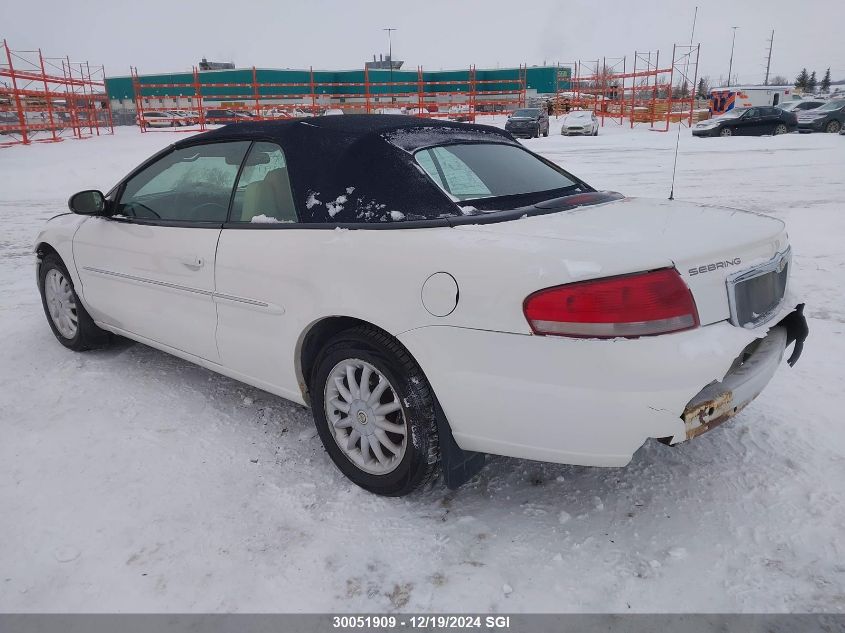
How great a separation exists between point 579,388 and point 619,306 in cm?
29

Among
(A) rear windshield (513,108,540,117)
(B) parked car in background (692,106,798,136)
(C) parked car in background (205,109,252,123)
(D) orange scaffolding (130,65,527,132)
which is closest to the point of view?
(B) parked car in background (692,106,798,136)

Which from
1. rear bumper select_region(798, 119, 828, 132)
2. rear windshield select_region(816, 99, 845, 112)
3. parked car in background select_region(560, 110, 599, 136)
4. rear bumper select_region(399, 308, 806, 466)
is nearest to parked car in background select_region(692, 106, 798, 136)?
rear bumper select_region(798, 119, 828, 132)

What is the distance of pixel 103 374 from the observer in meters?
3.74

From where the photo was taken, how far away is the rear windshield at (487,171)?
2.53 m

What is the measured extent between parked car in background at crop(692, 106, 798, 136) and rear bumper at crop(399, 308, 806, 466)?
24832mm

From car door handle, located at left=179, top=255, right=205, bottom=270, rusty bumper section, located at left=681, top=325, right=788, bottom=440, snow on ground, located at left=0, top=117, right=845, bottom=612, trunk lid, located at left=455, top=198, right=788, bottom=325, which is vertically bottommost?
snow on ground, located at left=0, top=117, right=845, bottom=612

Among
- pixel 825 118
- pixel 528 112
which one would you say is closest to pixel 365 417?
pixel 528 112

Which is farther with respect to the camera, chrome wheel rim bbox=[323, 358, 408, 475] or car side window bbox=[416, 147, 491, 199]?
car side window bbox=[416, 147, 491, 199]

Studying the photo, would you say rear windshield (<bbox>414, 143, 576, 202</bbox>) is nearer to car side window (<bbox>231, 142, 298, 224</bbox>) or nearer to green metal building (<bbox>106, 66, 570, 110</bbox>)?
car side window (<bbox>231, 142, 298, 224</bbox>)

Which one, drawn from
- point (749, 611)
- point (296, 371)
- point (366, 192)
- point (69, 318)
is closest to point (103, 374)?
point (69, 318)

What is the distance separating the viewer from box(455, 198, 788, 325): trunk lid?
1.89 metres

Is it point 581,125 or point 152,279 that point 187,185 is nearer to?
point 152,279

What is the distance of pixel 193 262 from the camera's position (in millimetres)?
2969
